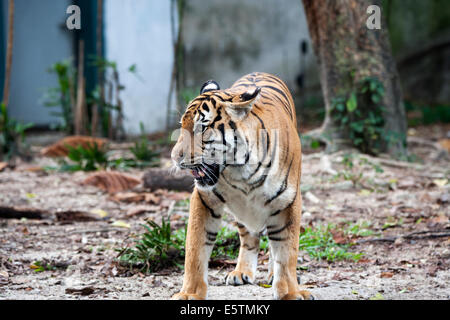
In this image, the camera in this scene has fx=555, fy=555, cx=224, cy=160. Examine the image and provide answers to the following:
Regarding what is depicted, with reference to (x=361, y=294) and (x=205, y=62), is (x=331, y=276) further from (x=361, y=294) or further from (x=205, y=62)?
(x=205, y=62)

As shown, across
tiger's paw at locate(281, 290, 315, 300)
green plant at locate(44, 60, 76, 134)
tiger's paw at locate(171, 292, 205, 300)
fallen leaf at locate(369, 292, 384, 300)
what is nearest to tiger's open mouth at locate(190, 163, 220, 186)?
tiger's paw at locate(171, 292, 205, 300)

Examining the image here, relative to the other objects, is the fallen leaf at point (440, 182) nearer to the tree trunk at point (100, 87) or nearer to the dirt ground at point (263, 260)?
the dirt ground at point (263, 260)

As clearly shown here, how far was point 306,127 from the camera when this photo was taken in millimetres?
10891

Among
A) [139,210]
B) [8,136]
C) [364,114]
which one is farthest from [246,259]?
[8,136]

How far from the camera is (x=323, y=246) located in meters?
4.47

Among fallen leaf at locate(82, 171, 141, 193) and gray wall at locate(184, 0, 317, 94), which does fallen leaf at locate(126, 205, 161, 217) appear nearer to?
fallen leaf at locate(82, 171, 141, 193)

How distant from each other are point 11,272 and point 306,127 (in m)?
7.82

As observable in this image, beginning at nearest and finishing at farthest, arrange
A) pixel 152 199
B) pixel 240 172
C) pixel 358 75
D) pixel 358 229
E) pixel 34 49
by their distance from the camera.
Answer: pixel 240 172, pixel 358 229, pixel 152 199, pixel 358 75, pixel 34 49

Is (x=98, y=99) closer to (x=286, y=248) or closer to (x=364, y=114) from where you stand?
(x=364, y=114)

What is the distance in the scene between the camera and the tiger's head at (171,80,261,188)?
9.34 feet

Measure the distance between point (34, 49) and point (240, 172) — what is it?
9.91 metres

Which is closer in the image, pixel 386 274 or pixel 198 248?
pixel 198 248

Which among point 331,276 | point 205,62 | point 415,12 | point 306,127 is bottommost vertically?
point 331,276
